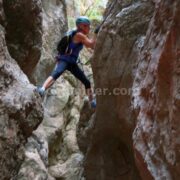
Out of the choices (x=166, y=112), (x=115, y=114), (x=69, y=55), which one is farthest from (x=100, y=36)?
(x=166, y=112)

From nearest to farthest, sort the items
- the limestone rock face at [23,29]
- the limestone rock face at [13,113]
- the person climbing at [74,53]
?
the limestone rock face at [13,113] < the limestone rock face at [23,29] < the person climbing at [74,53]

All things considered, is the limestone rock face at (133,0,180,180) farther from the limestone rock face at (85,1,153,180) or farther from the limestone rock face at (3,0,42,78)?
the limestone rock face at (3,0,42,78)

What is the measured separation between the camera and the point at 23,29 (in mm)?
6918

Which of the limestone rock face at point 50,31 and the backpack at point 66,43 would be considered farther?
the limestone rock face at point 50,31

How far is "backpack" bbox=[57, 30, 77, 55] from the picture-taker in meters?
7.00

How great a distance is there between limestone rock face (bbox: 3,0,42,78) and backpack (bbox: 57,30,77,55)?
0.51m

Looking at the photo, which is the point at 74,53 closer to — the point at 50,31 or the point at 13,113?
the point at 13,113

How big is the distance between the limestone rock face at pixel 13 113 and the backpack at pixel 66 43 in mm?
1692

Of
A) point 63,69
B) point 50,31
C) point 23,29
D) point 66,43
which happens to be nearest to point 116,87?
point 63,69

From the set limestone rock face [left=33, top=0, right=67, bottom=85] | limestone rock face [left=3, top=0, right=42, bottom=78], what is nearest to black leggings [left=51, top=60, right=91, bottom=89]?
limestone rock face [left=3, top=0, right=42, bottom=78]

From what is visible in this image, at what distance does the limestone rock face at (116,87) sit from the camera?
20.6 feet

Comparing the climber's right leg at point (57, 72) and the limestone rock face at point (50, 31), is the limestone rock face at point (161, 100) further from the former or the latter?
the limestone rock face at point (50, 31)

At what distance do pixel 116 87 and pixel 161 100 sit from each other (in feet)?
11.2

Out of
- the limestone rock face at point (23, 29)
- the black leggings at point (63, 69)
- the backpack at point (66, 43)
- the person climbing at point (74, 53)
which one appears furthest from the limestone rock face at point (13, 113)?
the backpack at point (66, 43)
